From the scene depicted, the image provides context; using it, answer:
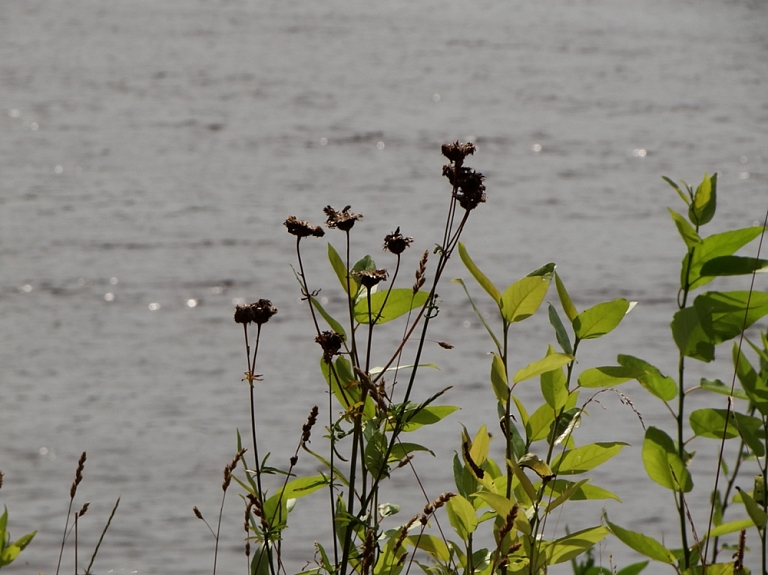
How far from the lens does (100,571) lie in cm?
279

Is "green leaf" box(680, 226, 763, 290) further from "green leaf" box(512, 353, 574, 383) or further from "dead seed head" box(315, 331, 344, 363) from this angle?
"dead seed head" box(315, 331, 344, 363)

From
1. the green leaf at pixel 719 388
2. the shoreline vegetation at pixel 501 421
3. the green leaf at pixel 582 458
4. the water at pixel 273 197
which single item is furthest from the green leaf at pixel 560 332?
the water at pixel 273 197

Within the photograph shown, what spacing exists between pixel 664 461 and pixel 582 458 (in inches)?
5.3

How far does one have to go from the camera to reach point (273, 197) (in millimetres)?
6332

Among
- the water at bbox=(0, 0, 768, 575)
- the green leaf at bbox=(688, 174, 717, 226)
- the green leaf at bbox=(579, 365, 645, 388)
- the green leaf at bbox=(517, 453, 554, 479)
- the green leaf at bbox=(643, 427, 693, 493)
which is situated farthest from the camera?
the water at bbox=(0, 0, 768, 575)

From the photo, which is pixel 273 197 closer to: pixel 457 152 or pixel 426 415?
pixel 426 415

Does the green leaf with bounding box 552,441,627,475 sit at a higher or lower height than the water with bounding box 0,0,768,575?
lower

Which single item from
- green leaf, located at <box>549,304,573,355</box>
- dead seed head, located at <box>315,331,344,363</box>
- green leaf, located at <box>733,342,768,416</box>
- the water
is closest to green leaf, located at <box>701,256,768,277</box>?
green leaf, located at <box>733,342,768,416</box>

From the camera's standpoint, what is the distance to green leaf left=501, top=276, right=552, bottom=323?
1061mm

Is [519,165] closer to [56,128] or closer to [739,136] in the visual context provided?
[739,136]

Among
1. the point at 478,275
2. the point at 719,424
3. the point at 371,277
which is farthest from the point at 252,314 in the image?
the point at 719,424

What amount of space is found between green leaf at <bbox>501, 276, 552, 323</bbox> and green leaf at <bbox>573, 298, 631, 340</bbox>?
70 millimetres

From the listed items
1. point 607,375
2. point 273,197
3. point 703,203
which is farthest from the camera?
point 273,197

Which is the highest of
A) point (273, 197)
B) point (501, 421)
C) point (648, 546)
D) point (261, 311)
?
point (273, 197)
